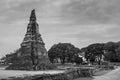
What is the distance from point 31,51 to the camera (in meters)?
63.8

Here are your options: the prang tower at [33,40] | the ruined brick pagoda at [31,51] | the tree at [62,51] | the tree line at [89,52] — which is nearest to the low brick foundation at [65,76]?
the ruined brick pagoda at [31,51]

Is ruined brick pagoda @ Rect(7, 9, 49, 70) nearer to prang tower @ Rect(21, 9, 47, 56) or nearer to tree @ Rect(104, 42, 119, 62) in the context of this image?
prang tower @ Rect(21, 9, 47, 56)

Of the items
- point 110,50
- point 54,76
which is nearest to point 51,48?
point 110,50

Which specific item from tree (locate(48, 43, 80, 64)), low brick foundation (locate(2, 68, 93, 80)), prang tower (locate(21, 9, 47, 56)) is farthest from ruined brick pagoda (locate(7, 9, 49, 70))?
low brick foundation (locate(2, 68, 93, 80))

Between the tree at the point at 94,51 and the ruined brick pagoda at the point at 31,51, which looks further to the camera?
the tree at the point at 94,51

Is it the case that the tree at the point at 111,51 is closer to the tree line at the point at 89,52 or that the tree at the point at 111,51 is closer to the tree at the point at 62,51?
the tree line at the point at 89,52

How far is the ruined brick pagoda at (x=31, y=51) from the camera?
201 feet

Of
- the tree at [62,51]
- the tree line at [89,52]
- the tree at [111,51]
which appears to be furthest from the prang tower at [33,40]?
the tree at [111,51]

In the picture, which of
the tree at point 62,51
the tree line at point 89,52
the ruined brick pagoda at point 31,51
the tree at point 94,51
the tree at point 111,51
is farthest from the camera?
the tree at point 94,51

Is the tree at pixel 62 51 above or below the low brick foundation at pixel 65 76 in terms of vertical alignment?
above

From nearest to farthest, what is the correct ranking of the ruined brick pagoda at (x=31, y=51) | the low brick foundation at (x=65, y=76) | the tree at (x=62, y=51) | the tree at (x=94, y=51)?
1. the low brick foundation at (x=65, y=76)
2. the ruined brick pagoda at (x=31, y=51)
3. the tree at (x=62, y=51)
4. the tree at (x=94, y=51)

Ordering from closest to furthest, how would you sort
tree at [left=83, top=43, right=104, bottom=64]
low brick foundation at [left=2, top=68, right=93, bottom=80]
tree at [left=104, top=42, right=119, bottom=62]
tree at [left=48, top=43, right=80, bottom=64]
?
low brick foundation at [left=2, top=68, right=93, bottom=80], tree at [left=104, top=42, right=119, bottom=62], tree at [left=48, top=43, right=80, bottom=64], tree at [left=83, top=43, right=104, bottom=64]

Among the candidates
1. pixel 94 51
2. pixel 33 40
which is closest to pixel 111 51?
pixel 94 51

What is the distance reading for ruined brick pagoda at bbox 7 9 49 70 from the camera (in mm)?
61219
